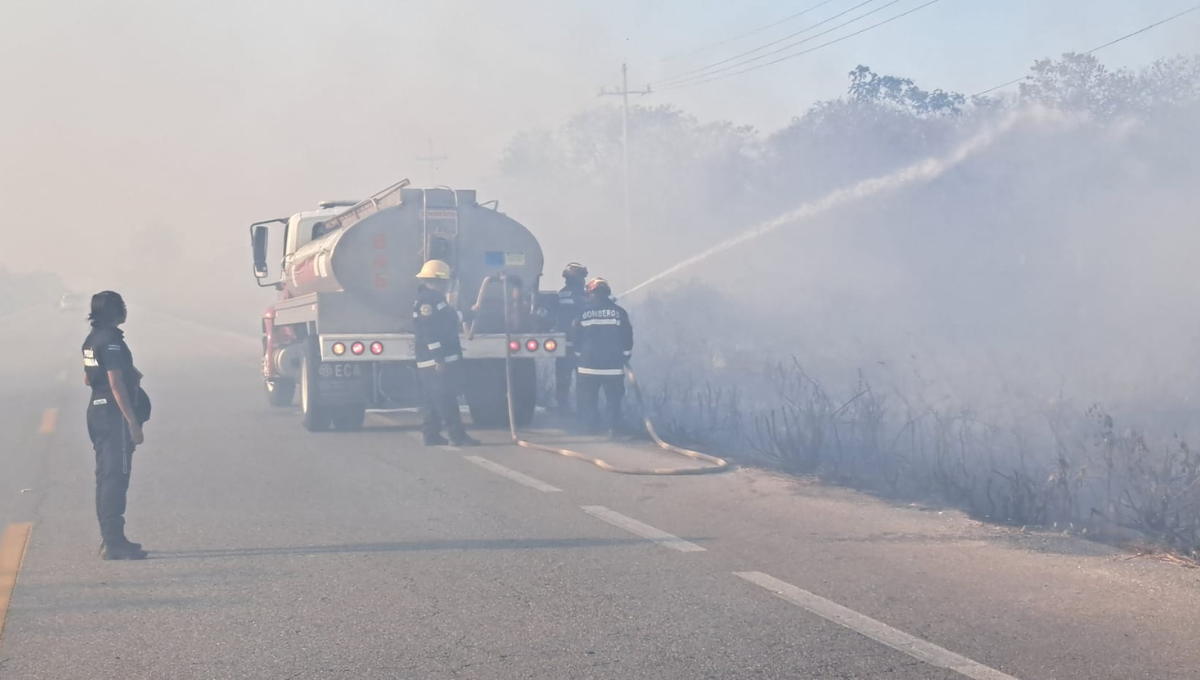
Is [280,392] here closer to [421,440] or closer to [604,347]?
[421,440]

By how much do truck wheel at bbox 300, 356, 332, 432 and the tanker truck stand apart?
1 cm

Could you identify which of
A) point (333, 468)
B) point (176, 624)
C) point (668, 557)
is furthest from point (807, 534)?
point (333, 468)

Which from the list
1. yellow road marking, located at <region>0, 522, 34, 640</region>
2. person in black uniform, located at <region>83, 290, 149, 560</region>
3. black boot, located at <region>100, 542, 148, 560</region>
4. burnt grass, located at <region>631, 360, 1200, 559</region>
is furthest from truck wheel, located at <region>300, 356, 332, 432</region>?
black boot, located at <region>100, 542, 148, 560</region>

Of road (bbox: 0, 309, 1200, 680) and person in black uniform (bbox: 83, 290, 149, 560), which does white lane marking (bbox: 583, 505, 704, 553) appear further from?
person in black uniform (bbox: 83, 290, 149, 560)

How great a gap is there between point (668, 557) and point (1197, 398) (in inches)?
374

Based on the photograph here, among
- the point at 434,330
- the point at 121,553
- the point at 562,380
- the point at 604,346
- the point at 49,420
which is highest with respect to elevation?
the point at 434,330

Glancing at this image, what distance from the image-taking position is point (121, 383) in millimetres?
7133

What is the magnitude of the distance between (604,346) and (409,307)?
2.27m

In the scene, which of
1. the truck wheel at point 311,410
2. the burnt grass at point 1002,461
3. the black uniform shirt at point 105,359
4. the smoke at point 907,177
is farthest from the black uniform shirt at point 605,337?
the smoke at point 907,177

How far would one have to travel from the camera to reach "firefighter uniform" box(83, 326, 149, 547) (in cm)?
709

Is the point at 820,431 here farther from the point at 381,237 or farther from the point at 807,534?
the point at 381,237

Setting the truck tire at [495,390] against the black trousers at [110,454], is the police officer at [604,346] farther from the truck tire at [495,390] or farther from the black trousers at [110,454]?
the black trousers at [110,454]

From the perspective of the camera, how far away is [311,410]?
43.9 feet

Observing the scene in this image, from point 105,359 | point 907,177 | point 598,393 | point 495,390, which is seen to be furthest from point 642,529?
point 907,177
